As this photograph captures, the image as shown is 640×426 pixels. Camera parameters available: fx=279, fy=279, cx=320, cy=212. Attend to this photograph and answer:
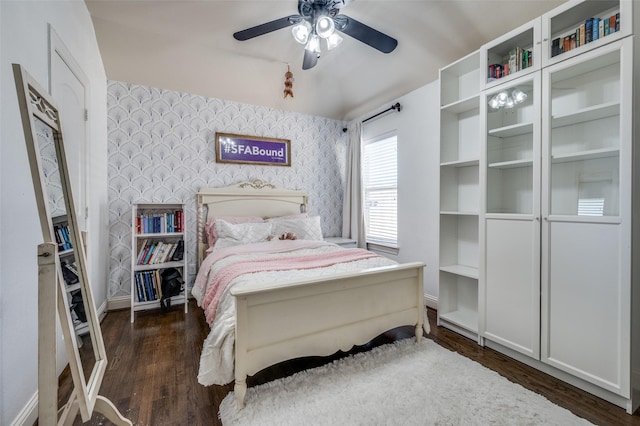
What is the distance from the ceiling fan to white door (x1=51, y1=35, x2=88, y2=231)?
1186 millimetres

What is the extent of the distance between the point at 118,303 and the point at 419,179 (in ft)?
12.2

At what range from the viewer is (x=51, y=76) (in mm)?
1727

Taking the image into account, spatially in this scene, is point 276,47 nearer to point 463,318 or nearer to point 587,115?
point 587,115

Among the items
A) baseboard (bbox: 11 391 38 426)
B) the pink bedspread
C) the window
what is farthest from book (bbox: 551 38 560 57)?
baseboard (bbox: 11 391 38 426)

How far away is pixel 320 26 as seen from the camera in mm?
1870

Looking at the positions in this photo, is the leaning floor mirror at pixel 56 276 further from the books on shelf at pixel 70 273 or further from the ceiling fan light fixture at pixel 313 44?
the ceiling fan light fixture at pixel 313 44

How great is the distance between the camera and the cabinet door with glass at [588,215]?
161cm

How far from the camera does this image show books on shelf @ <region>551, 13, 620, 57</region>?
1.68 meters

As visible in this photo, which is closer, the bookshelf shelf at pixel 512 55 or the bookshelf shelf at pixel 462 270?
the bookshelf shelf at pixel 512 55

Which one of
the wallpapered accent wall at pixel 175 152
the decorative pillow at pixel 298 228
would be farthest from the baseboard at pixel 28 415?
the decorative pillow at pixel 298 228

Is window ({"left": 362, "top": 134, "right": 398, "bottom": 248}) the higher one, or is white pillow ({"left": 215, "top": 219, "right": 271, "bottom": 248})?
window ({"left": 362, "top": 134, "right": 398, "bottom": 248})

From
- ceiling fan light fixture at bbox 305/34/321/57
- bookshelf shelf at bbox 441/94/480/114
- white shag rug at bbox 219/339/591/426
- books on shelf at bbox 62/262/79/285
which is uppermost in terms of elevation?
ceiling fan light fixture at bbox 305/34/321/57

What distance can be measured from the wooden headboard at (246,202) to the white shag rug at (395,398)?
7.26ft

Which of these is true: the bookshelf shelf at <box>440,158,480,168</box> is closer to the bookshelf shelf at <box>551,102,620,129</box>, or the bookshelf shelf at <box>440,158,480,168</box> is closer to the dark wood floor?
the bookshelf shelf at <box>551,102,620,129</box>
